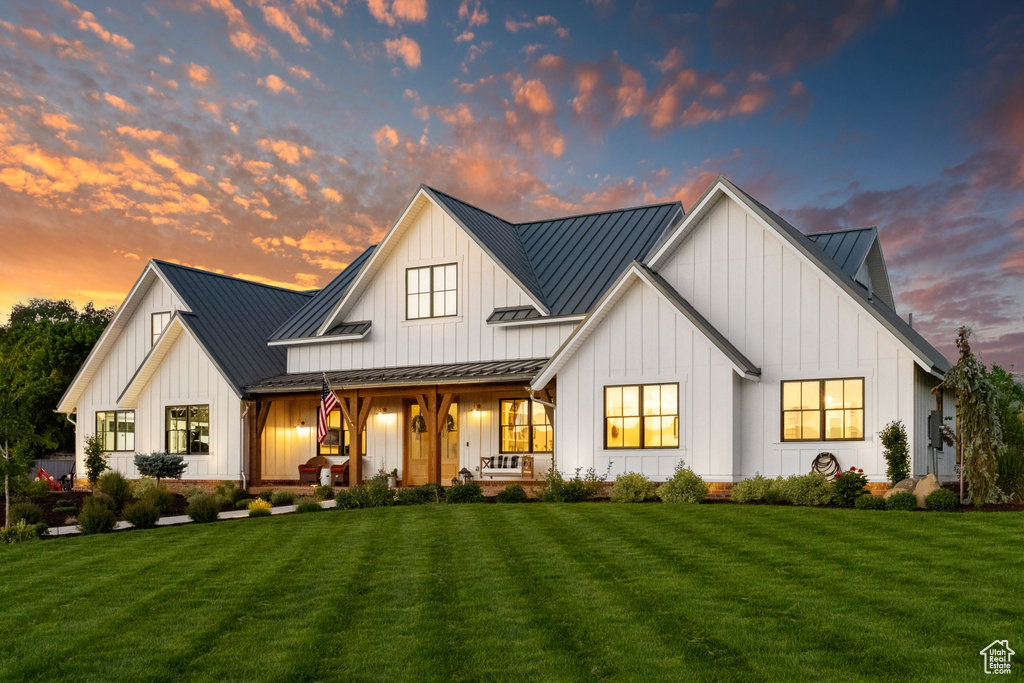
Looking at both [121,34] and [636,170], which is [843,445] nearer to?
[636,170]

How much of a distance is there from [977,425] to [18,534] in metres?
16.9

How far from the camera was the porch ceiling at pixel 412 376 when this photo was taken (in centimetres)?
2252

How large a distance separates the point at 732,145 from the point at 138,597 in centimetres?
1778

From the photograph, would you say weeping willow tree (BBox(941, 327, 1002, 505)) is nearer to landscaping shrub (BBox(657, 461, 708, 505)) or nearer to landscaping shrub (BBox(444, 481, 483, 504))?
landscaping shrub (BBox(657, 461, 708, 505))

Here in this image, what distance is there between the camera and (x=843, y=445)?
1836 centimetres

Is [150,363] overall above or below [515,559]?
above

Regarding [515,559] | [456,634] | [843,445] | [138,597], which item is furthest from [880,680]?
→ [843,445]

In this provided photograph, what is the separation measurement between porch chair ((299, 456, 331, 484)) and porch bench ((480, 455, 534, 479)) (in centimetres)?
540

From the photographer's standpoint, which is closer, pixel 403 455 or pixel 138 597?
pixel 138 597

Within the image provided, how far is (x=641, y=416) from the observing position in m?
19.9

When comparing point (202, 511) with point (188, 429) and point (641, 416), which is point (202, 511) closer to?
point (641, 416)

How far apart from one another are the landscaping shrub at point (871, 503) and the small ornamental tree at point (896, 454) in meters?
1.54

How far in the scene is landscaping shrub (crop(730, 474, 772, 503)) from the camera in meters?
17.5

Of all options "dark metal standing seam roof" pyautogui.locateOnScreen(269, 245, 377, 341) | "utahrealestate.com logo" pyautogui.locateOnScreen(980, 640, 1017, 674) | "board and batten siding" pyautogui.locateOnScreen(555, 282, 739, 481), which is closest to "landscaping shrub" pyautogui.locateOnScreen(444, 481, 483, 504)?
"board and batten siding" pyautogui.locateOnScreen(555, 282, 739, 481)
